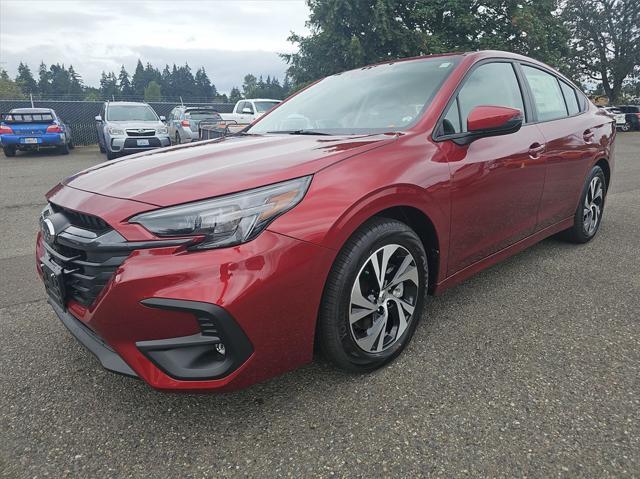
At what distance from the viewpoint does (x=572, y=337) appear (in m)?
2.50

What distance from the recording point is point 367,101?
A: 110 inches

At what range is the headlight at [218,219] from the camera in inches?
65.5

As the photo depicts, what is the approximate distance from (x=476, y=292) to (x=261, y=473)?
2.04 meters

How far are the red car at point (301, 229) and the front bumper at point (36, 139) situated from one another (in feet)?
45.6

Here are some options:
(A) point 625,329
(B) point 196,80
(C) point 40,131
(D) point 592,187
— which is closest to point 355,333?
(A) point 625,329

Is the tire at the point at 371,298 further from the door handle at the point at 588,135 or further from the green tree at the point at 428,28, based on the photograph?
the green tree at the point at 428,28

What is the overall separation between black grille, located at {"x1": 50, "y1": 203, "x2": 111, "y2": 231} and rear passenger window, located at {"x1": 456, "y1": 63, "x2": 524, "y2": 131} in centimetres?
181

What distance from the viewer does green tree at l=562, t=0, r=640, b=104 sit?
110 ft

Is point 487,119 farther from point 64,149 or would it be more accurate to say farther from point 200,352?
point 64,149

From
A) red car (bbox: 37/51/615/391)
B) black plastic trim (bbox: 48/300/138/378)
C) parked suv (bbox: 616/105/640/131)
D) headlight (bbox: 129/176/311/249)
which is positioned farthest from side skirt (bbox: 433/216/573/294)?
parked suv (bbox: 616/105/640/131)

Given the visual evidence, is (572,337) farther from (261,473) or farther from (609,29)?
(609,29)

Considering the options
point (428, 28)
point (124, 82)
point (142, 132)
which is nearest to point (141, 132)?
point (142, 132)

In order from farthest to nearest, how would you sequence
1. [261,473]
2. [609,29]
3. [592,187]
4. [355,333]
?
[609,29]
[592,187]
[355,333]
[261,473]

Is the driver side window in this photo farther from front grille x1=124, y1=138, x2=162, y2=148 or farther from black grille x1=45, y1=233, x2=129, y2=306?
front grille x1=124, y1=138, x2=162, y2=148
